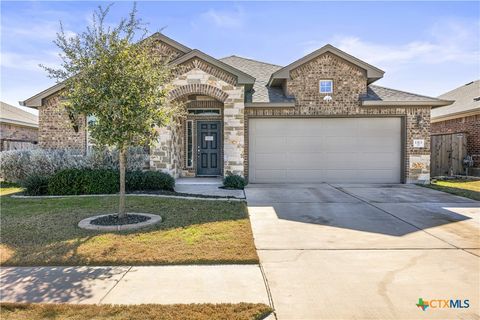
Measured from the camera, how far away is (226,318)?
3.00m

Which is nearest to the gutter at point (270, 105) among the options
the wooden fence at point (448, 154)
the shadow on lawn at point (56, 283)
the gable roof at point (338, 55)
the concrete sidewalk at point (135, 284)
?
the gable roof at point (338, 55)

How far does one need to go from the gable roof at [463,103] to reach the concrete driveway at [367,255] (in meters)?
9.59

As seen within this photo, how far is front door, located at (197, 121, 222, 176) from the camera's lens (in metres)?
13.9

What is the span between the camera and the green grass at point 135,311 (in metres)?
3.04

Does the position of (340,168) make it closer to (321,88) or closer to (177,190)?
(321,88)

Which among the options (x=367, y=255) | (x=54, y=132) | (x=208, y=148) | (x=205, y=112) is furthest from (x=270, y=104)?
(x=54, y=132)

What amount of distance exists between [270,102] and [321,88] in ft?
7.18

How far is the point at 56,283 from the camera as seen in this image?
12.5 feet

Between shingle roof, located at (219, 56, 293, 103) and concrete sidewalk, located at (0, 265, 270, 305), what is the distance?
9.44 meters

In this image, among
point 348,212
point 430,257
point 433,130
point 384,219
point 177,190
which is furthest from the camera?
point 433,130

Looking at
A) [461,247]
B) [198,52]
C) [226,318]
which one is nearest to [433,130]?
[198,52]

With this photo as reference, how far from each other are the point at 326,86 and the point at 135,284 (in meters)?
11.1

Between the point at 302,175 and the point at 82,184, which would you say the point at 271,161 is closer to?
the point at 302,175

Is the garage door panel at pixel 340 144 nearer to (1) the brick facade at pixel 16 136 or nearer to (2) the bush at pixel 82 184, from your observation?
(2) the bush at pixel 82 184
